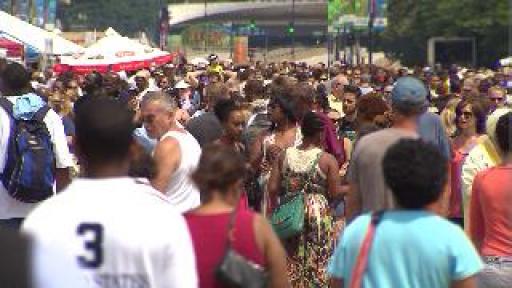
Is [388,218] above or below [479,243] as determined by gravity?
above

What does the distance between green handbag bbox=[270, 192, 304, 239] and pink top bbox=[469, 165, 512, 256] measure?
204 centimetres

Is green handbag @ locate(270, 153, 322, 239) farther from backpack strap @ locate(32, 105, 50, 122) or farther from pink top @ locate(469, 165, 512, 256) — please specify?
pink top @ locate(469, 165, 512, 256)

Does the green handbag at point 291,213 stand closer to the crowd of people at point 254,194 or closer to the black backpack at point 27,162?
the crowd of people at point 254,194

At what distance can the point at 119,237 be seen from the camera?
162 inches

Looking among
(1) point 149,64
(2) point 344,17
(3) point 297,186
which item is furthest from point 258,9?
(3) point 297,186

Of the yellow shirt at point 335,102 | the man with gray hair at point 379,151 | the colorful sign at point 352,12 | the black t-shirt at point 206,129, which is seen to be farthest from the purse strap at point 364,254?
the colorful sign at point 352,12

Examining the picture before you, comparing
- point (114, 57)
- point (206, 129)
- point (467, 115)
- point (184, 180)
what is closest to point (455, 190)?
point (467, 115)

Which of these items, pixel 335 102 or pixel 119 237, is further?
pixel 335 102

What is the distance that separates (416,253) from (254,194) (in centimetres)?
519

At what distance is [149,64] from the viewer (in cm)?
3484

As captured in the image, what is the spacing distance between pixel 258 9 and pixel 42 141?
136887 millimetres

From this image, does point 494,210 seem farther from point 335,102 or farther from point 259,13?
point 259,13

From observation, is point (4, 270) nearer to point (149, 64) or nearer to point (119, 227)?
point (119, 227)

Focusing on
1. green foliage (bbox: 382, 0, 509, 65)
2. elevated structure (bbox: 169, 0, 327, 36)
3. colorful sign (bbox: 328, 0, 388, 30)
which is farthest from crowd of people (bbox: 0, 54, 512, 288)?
elevated structure (bbox: 169, 0, 327, 36)
